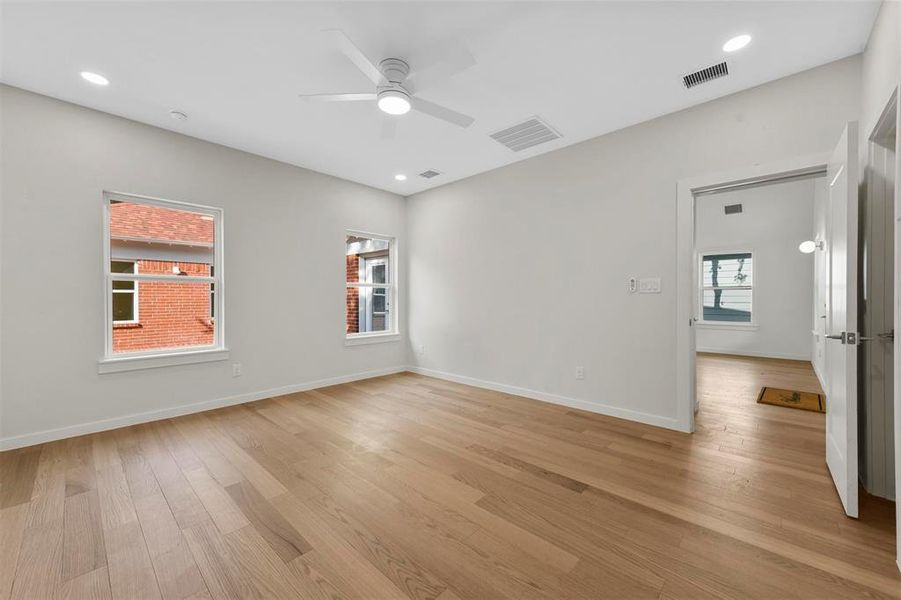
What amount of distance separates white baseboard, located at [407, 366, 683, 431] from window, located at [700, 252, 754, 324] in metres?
5.44

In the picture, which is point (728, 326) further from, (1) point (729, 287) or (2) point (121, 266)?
(2) point (121, 266)

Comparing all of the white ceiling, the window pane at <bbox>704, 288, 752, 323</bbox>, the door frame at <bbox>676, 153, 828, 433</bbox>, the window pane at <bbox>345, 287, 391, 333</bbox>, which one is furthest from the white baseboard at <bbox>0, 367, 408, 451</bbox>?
the window pane at <bbox>704, 288, 752, 323</bbox>

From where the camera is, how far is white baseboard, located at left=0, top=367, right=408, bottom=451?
2.80m

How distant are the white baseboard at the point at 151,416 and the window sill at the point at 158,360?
0.43 m

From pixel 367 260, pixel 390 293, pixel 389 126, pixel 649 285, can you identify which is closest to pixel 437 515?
pixel 649 285

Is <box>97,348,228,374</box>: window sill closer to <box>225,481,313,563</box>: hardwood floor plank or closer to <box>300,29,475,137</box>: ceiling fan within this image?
<box>225,481,313,563</box>: hardwood floor plank

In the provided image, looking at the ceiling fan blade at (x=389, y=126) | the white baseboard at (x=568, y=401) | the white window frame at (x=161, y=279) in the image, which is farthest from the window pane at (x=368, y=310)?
the ceiling fan blade at (x=389, y=126)

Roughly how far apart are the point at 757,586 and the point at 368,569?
159 centimetres

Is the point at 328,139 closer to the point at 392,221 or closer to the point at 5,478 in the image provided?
the point at 392,221

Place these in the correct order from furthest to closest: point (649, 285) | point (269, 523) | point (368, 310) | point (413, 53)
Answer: point (368, 310)
point (649, 285)
point (413, 53)
point (269, 523)

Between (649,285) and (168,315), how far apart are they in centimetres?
470

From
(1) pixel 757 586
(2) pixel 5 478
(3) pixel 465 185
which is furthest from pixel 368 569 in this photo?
(3) pixel 465 185

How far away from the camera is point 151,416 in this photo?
336 cm

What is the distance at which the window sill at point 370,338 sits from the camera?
16.2ft
